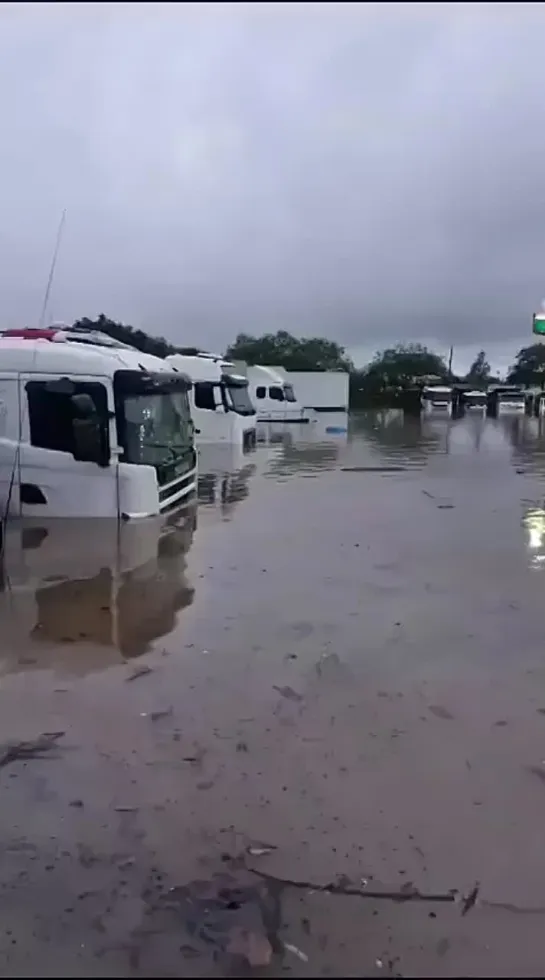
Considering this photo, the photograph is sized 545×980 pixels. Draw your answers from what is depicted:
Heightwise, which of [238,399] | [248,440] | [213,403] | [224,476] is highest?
[238,399]

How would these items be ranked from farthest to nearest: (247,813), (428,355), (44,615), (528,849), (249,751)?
(428,355) → (44,615) → (249,751) → (247,813) → (528,849)

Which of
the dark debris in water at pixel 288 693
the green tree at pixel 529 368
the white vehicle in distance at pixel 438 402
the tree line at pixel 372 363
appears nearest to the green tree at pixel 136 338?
the tree line at pixel 372 363

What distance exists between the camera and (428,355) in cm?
9488

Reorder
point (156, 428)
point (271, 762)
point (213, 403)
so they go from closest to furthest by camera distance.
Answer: point (271, 762)
point (156, 428)
point (213, 403)

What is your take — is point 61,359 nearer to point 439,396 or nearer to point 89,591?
point 89,591

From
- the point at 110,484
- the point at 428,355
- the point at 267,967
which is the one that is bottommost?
the point at 267,967

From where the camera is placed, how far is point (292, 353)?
8044 centimetres

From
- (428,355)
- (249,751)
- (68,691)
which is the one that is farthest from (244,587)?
(428,355)

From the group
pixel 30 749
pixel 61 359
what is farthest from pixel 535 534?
pixel 30 749

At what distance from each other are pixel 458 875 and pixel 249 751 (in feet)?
Result: 4.42

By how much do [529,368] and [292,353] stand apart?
24.9 meters

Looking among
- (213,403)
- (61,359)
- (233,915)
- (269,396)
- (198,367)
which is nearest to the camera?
(233,915)

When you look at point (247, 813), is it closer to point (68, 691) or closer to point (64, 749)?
point (64, 749)

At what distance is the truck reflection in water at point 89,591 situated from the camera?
232 inches
